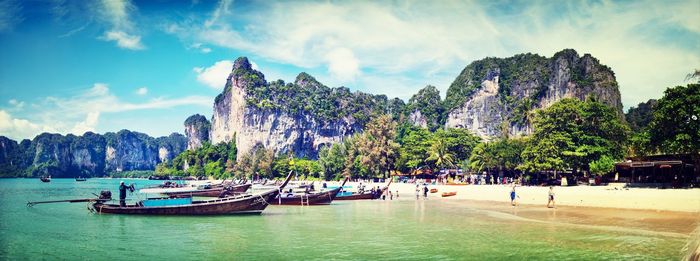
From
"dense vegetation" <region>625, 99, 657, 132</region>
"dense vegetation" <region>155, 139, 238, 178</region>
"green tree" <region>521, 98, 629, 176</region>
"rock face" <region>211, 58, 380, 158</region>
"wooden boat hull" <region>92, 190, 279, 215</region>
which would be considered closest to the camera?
"wooden boat hull" <region>92, 190, 279, 215</region>

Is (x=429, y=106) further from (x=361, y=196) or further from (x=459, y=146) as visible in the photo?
(x=361, y=196)

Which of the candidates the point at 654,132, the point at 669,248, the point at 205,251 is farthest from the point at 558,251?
the point at 654,132

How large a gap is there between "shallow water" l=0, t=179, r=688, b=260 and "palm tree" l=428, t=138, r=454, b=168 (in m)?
42.5

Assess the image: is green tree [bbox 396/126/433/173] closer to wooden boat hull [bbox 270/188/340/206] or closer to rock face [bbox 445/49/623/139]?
wooden boat hull [bbox 270/188/340/206]

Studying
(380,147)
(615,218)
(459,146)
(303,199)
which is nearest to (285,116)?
(459,146)

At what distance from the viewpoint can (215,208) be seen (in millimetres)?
27719

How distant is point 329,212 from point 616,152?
31.1 m

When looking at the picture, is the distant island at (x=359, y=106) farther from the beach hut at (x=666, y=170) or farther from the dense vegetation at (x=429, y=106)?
the beach hut at (x=666, y=170)

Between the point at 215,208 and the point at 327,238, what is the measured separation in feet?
35.4

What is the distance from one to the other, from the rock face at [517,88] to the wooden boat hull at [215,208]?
107 m

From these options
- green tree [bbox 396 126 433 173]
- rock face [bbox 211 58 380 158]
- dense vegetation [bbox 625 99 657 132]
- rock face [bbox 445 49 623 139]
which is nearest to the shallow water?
green tree [bbox 396 126 433 173]

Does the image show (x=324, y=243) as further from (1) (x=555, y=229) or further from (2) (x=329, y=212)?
(2) (x=329, y=212)

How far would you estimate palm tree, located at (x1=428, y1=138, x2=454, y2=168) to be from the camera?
233 ft

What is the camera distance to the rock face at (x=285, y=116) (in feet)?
492
